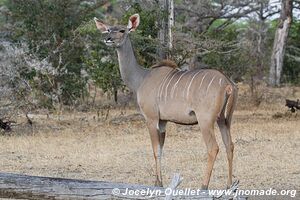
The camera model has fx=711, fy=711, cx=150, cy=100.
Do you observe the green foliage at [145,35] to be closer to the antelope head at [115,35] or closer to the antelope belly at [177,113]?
the antelope head at [115,35]

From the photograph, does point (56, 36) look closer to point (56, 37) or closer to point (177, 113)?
point (56, 37)

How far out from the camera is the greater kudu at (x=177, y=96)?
6867 mm

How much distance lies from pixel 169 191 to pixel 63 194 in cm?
77

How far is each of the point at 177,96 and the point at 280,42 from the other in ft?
46.9

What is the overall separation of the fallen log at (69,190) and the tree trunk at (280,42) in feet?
49.1

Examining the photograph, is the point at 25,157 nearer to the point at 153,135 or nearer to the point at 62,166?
the point at 62,166

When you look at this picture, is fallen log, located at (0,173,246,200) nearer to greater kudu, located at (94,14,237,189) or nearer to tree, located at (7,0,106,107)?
greater kudu, located at (94,14,237,189)

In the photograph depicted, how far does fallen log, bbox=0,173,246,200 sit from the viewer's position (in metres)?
5.06

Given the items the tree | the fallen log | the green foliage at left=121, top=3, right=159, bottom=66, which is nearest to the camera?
the fallen log

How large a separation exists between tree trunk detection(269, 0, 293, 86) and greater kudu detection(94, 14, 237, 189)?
476 inches

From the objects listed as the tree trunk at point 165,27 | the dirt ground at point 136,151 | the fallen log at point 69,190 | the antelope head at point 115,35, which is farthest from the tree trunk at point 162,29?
the fallen log at point 69,190

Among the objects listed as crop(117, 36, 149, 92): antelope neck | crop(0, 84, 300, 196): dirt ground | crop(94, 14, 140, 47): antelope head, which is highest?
crop(94, 14, 140, 47): antelope head

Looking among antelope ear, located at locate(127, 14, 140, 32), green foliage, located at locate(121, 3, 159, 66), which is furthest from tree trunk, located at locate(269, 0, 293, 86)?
antelope ear, located at locate(127, 14, 140, 32)

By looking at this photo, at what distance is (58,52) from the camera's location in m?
14.4
